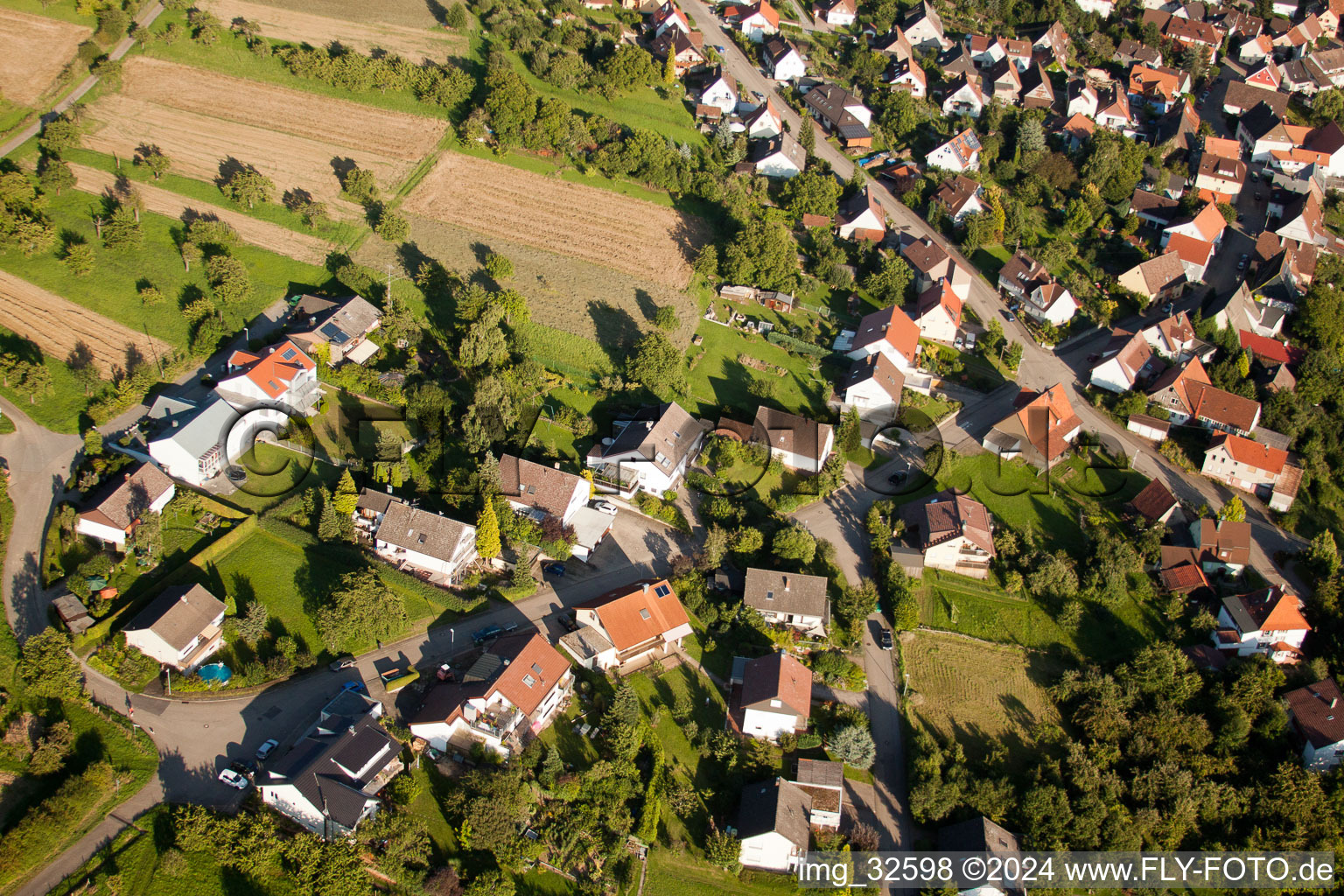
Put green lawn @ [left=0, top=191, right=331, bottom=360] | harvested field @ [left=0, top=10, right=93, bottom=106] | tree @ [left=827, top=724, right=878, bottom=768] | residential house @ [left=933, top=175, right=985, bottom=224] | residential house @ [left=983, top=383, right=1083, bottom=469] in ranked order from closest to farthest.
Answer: tree @ [left=827, top=724, right=878, bottom=768], green lawn @ [left=0, top=191, right=331, bottom=360], residential house @ [left=983, top=383, right=1083, bottom=469], harvested field @ [left=0, top=10, right=93, bottom=106], residential house @ [left=933, top=175, right=985, bottom=224]

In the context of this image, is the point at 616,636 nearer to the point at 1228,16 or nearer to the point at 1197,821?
the point at 1197,821

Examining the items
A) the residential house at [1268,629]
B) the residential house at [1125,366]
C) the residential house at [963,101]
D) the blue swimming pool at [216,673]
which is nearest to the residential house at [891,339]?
the residential house at [1125,366]

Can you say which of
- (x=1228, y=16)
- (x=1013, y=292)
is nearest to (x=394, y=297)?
(x=1013, y=292)

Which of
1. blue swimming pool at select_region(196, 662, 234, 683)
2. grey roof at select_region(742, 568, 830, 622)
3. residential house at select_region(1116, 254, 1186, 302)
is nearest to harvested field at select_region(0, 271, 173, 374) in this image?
blue swimming pool at select_region(196, 662, 234, 683)

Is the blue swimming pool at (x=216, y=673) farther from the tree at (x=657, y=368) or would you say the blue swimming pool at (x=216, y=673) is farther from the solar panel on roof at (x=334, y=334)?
the tree at (x=657, y=368)

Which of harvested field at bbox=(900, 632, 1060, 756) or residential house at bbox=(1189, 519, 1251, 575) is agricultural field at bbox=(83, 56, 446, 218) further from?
residential house at bbox=(1189, 519, 1251, 575)
